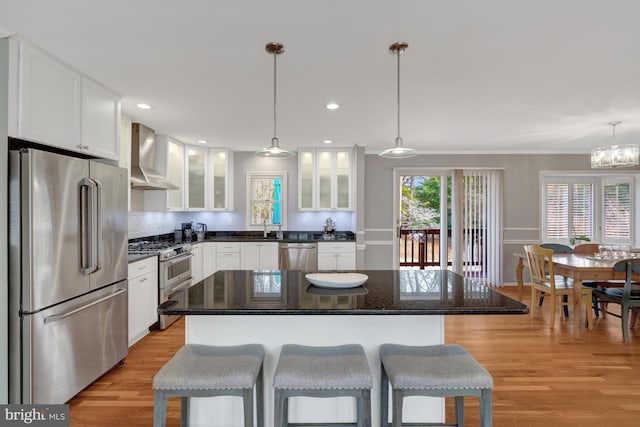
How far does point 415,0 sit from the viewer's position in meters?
1.75

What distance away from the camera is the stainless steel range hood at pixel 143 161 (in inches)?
153

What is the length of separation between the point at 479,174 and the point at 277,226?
3628 millimetres

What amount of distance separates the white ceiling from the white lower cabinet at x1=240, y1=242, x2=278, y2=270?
6.46 feet

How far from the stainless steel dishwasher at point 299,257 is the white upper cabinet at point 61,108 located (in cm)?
279

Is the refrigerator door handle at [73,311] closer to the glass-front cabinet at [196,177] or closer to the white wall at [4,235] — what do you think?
the white wall at [4,235]

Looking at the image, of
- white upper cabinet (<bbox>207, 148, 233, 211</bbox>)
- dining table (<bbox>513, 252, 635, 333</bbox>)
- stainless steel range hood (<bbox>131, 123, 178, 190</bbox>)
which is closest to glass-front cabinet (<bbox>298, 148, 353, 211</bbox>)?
white upper cabinet (<bbox>207, 148, 233, 211</bbox>)

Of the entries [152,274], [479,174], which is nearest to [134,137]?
[152,274]

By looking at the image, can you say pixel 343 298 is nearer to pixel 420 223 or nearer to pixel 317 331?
pixel 317 331

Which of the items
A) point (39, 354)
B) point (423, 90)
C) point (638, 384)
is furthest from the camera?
point (423, 90)

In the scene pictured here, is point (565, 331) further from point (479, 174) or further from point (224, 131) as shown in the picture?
point (224, 131)

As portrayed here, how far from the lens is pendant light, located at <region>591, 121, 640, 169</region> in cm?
392

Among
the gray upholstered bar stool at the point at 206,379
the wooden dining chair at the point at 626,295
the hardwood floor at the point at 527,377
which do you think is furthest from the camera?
the wooden dining chair at the point at 626,295

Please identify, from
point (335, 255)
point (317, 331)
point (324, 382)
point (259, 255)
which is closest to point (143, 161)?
point (259, 255)

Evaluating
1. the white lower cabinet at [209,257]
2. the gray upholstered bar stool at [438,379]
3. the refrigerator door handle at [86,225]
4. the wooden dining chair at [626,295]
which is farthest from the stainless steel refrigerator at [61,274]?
the wooden dining chair at [626,295]
